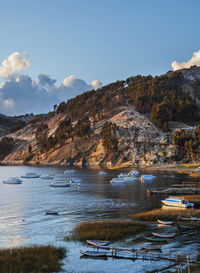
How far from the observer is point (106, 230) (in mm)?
47844

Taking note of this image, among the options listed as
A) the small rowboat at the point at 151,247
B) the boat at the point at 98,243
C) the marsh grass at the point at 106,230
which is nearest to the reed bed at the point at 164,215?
the marsh grass at the point at 106,230

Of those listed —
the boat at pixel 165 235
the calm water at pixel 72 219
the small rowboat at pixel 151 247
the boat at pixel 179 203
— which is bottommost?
the calm water at pixel 72 219

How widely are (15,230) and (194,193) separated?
54476 mm

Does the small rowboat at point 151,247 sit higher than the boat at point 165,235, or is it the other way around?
the boat at point 165,235

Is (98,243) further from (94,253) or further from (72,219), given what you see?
(72,219)

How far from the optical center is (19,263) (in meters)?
34.5

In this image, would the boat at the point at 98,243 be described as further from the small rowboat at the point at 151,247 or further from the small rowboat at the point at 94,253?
the small rowboat at the point at 151,247

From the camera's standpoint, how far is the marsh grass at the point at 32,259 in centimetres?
3316

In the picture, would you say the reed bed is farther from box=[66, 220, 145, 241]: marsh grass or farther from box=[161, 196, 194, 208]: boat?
box=[161, 196, 194, 208]: boat

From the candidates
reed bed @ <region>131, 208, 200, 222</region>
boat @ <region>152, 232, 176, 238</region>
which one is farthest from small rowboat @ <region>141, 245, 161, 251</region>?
reed bed @ <region>131, 208, 200, 222</region>

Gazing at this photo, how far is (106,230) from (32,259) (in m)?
14.8

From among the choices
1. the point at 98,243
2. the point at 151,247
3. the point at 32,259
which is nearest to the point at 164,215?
the point at 151,247

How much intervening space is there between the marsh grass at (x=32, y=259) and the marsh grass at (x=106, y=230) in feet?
21.0

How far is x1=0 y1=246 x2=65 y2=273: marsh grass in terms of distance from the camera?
33.2m
